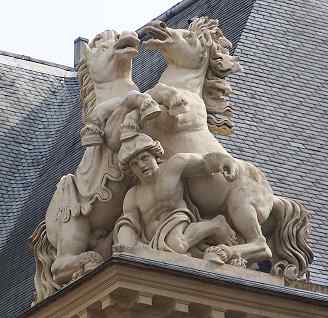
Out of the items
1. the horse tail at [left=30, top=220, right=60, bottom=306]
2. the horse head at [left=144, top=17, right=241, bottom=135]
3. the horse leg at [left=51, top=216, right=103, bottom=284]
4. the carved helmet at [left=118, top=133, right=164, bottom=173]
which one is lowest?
the horse tail at [left=30, top=220, right=60, bottom=306]

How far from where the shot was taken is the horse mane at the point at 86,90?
109 feet

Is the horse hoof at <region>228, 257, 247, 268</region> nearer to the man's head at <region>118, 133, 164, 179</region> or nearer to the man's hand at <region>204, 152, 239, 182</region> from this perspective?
the man's hand at <region>204, 152, 239, 182</region>

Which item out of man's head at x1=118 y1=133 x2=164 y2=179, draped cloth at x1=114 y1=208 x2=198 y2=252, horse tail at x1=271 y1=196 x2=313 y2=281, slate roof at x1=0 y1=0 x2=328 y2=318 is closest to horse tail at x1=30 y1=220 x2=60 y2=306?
draped cloth at x1=114 y1=208 x2=198 y2=252

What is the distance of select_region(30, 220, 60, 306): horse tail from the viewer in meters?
32.5

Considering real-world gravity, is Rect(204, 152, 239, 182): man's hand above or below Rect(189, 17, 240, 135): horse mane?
below

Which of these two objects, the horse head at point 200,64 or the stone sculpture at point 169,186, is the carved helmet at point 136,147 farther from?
the horse head at point 200,64

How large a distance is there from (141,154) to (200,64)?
186 centimetres

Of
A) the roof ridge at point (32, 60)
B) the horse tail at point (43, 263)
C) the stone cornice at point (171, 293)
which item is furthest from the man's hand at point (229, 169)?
the roof ridge at point (32, 60)

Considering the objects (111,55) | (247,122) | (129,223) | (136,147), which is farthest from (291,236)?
(247,122)

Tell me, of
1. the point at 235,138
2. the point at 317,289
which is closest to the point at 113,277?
the point at 317,289

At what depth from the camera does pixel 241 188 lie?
31938 mm

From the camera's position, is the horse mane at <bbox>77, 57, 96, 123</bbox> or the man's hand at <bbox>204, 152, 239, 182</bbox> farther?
the horse mane at <bbox>77, 57, 96, 123</bbox>

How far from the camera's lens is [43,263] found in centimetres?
3281

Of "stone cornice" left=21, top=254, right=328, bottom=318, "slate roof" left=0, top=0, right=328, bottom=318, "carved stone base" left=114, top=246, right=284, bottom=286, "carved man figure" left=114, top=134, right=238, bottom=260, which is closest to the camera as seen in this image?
"stone cornice" left=21, top=254, right=328, bottom=318
